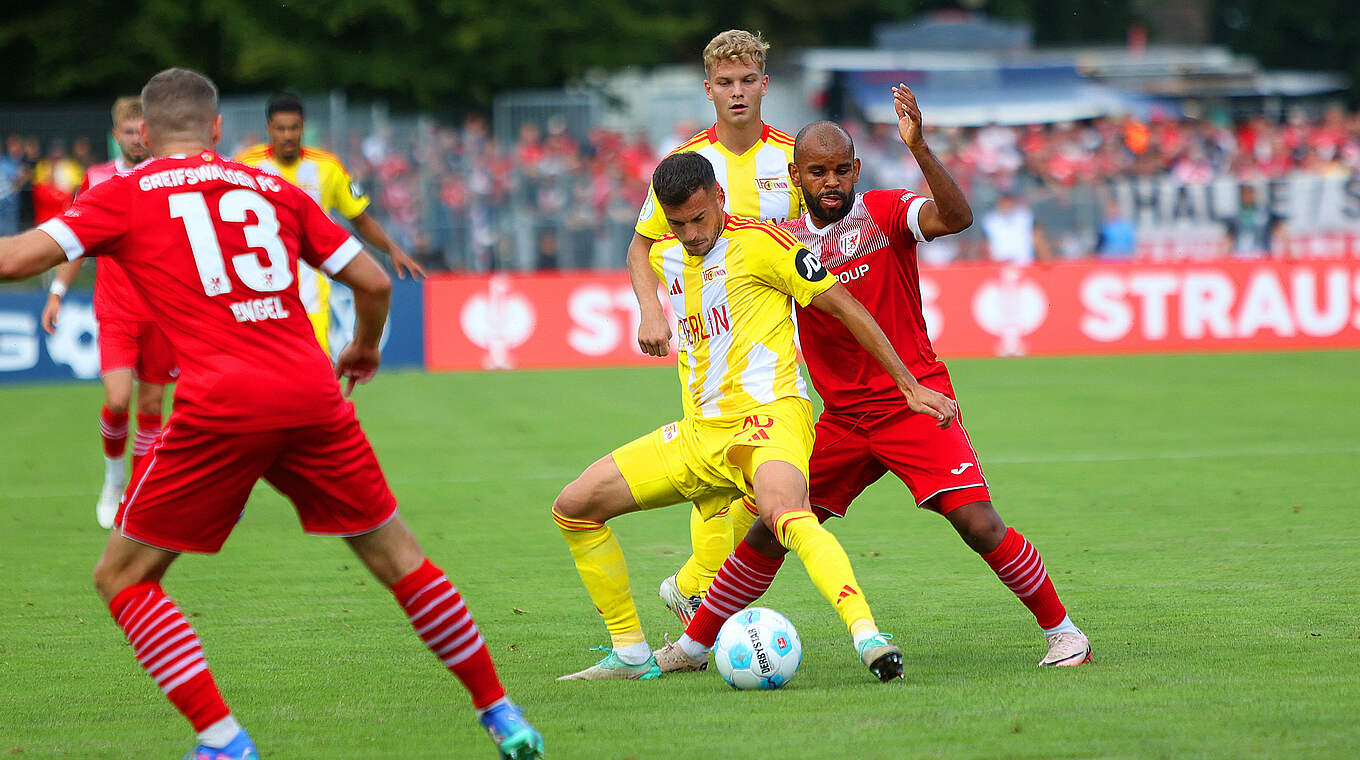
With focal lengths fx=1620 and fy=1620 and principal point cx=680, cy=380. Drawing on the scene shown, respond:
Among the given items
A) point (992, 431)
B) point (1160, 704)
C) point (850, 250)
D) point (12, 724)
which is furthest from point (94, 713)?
point (992, 431)

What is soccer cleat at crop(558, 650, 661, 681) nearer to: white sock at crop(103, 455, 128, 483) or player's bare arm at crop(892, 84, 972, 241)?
player's bare arm at crop(892, 84, 972, 241)

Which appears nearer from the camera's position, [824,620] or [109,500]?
[824,620]

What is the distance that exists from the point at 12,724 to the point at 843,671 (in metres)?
2.81

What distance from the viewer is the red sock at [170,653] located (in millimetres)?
4582

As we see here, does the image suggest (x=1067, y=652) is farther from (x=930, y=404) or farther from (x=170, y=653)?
(x=170, y=653)

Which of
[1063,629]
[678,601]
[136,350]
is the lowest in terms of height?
[678,601]

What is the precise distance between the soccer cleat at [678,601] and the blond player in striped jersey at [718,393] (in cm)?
70

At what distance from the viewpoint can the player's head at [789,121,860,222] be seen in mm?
5820

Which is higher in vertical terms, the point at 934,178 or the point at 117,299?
the point at 934,178

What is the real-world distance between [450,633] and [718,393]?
1448mm

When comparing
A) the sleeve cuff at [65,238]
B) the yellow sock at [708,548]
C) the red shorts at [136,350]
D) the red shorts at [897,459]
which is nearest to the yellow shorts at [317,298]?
the red shorts at [136,350]

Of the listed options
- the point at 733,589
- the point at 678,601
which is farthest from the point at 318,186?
the point at 733,589

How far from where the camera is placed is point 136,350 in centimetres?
946

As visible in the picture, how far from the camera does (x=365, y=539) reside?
479cm
